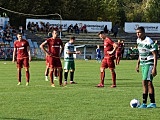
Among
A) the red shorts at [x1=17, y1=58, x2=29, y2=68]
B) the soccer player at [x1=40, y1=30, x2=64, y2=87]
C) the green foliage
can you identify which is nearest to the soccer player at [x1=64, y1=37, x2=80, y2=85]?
the red shorts at [x1=17, y1=58, x2=29, y2=68]

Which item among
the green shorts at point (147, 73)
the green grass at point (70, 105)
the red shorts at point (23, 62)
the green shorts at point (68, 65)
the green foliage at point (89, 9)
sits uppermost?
the green foliage at point (89, 9)

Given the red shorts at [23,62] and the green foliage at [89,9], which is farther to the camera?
the green foliage at [89,9]

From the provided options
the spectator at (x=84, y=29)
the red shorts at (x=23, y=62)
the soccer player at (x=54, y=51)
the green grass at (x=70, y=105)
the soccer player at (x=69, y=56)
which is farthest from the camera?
the spectator at (x=84, y=29)

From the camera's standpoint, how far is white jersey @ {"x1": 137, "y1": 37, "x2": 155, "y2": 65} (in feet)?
43.5

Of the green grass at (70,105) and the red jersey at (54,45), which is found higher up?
the red jersey at (54,45)

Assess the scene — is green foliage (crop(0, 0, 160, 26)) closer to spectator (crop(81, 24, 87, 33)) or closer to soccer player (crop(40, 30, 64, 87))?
Result: spectator (crop(81, 24, 87, 33))

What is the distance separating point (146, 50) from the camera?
13383mm

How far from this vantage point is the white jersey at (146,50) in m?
13.3

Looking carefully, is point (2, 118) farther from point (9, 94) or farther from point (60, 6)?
point (60, 6)

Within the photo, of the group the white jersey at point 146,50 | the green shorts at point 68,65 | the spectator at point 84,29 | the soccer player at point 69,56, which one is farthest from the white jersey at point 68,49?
the spectator at point 84,29

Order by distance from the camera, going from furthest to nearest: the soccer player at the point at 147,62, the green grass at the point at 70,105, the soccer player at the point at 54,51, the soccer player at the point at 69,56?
the soccer player at the point at 69,56 < the soccer player at the point at 54,51 < the soccer player at the point at 147,62 < the green grass at the point at 70,105

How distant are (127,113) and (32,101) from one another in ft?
11.2

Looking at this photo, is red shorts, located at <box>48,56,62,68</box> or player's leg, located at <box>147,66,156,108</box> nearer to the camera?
player's leg, located at <box>147,66,156,108</box>

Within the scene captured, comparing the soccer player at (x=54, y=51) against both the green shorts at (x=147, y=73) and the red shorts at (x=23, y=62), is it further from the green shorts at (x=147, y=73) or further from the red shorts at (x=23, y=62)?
the green shorts at (x=147, y=73)
